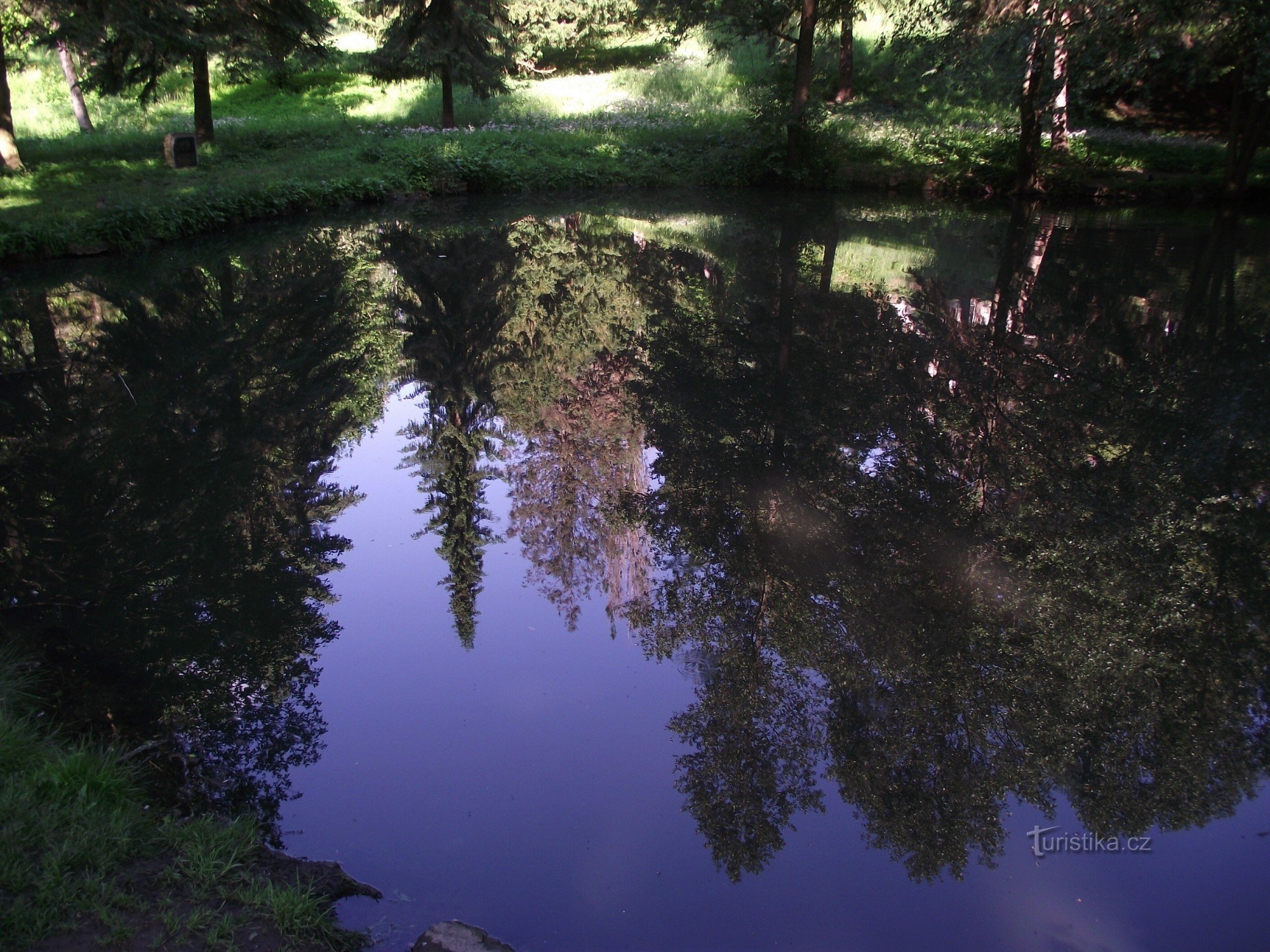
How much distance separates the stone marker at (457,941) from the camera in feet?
8.57

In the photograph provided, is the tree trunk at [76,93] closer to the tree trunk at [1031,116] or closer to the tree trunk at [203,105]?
the tree trunk at [203,105]

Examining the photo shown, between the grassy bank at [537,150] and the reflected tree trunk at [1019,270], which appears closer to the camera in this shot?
the reflected tree trunk at [1019,270]

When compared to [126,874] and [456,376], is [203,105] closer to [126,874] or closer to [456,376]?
[456,376]

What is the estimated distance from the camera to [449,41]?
2153 cm

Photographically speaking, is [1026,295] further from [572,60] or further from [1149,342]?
[572,60]

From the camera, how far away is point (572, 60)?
33781 mm

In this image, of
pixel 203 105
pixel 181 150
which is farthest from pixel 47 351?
pixel 203 105

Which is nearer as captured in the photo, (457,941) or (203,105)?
(457,941)

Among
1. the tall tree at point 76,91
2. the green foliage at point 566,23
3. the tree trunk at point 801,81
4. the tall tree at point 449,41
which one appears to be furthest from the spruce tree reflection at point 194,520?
the green foliage at point 566,23

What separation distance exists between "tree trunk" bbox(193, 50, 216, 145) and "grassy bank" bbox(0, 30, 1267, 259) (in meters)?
0.40

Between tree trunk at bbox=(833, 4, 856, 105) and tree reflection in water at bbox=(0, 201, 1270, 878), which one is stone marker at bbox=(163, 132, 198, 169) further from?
tree trunk at bbox=(833, 4, 856, 105)

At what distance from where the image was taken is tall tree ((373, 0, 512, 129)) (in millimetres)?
21359

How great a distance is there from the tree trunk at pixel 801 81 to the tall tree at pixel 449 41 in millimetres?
7494

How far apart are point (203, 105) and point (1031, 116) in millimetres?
17586
